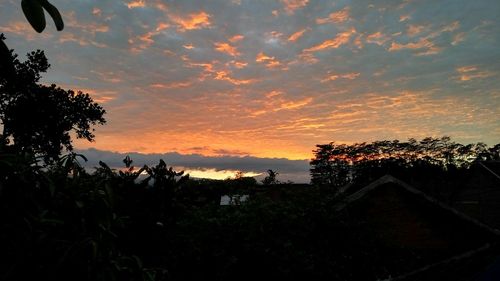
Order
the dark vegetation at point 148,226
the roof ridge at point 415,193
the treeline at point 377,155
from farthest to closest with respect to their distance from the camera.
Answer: the treeline at point 377,155, the roof ridge at point 415,193, the dark vegetation at point 148,226

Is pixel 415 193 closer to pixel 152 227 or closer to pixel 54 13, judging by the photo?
pixel 152 227

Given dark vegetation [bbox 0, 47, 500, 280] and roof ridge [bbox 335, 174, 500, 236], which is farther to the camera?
roof ridge [bbox 335, 174, 500, 236]

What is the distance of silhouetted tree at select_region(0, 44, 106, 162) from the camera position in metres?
26.1

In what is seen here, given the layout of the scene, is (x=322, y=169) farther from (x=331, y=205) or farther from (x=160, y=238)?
(x=160, y=238)

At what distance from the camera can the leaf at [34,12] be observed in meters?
1.17

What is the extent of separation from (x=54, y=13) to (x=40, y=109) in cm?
2957

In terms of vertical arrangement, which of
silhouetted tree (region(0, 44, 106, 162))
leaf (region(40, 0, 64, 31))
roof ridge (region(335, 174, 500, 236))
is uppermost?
silhouetted tree (region(0, 44, 106, 162))

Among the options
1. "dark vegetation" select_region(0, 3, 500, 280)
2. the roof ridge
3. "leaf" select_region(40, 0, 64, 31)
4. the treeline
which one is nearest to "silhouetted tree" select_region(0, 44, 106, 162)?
"dark vegetation" select_region(0, 3, 500, 280)

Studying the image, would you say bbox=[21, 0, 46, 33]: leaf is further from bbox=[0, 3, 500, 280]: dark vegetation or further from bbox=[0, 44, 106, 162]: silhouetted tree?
bbox=[0, 44, 106, 162]: silhouetted tree

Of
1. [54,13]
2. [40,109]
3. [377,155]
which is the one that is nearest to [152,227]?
[54,13]

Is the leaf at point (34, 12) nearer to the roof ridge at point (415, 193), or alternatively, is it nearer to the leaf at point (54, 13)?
the leaf at point (54, 13)

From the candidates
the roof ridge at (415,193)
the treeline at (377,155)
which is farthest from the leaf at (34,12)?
the treeline at (377,155)

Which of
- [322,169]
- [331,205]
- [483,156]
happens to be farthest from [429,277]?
[483,156]

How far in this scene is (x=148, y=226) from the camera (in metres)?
3.05
